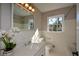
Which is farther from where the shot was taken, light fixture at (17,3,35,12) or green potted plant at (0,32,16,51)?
light fixture at (17,3,35,12)

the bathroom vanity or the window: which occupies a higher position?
the window

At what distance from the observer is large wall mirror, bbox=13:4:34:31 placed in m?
1.36

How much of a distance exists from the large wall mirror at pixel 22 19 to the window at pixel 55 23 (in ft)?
0.91

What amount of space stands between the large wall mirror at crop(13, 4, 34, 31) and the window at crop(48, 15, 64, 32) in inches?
10.9

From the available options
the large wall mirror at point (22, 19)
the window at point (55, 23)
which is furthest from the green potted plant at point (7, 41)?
the window at point (55, 23)

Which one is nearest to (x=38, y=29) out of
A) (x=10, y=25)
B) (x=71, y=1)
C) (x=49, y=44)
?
(x=49, y=44)

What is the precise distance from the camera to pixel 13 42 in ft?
4.01

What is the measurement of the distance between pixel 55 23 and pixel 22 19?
501mm

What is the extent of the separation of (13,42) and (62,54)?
694mm

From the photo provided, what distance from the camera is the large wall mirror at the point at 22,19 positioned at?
1.36 m

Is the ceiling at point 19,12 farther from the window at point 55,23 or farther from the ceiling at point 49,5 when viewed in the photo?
the window at point 55,23

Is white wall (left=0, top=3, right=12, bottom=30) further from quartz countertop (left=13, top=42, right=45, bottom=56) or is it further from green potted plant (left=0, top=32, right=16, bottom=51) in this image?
quartz countertop (left=13, top=42, right=45, bottom=56)

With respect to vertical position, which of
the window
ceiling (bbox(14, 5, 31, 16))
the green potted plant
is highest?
ceiling (bbox(14, 5, 31, 16))

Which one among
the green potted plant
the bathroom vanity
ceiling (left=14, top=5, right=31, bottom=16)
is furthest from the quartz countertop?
ceiling (left=14, top=5, right=31, bottom=16)
